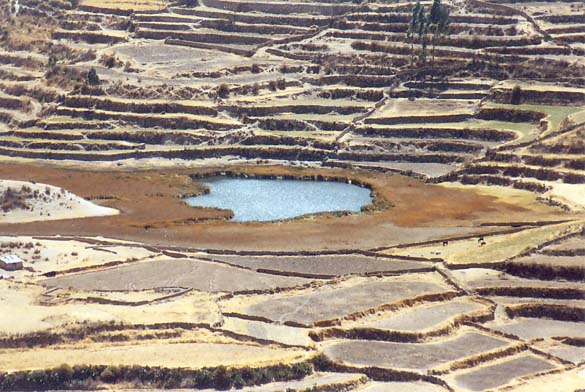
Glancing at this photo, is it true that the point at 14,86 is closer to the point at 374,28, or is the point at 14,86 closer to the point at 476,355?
the point at 374,28

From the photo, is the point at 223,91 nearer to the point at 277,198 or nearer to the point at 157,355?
the point at 277,198

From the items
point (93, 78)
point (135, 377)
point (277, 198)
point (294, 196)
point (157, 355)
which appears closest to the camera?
point (135, 377)

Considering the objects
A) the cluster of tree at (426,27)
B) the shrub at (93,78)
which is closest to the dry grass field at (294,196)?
the shrub at (93,78)

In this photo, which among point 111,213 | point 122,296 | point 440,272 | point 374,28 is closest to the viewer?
point 122,296

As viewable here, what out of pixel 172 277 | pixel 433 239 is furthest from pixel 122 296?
pixel 433 239

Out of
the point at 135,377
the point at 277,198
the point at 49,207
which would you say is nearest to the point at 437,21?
the point at 277,198
